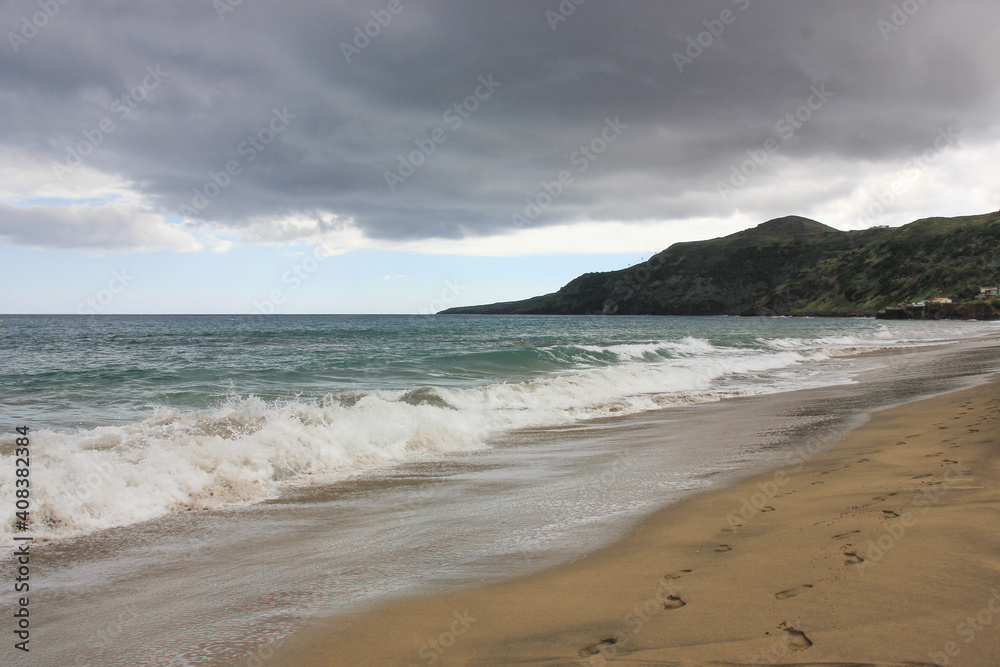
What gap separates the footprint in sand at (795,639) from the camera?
270 centimetres

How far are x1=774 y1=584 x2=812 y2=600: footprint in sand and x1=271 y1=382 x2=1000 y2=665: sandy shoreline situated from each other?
0.05 ft

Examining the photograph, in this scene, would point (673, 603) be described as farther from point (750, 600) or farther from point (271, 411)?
point (271, 411)

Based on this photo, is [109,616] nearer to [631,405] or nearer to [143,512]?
[143,512]

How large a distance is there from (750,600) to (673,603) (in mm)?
435

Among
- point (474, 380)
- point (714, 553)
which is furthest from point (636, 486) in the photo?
point (474, 380)

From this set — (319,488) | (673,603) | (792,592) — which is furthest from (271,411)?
(792,592)

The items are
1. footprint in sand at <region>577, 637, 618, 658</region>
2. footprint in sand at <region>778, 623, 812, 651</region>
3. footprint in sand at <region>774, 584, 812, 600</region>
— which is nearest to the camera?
footprint in sand at <region>778, 623, 812, 651</region>

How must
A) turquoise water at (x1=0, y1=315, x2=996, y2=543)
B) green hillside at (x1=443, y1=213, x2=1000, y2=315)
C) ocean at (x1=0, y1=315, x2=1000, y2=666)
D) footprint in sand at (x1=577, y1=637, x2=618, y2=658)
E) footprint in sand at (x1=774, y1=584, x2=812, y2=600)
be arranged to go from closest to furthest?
1. footprint in sand at (x1=577, y1=637, x2=618, y2=658)
2. footprint in sand at (x1=774, y1=584, x2=812, y2=600)
3. ocean at (x1=0, y1=315, x2=1000, y2=666)
4. turquoise water at (x1=0, y1=315, x2=996, y2=543)
5. green hillside at (x1=443, y1=213, x2=1000, y2=315)

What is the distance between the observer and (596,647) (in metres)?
2.95

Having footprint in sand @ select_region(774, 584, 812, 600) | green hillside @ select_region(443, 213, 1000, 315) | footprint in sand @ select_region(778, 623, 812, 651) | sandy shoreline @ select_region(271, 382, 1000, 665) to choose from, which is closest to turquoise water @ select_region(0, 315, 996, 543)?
sandy shoreline @ select_region(271, 382, 1000, 665)

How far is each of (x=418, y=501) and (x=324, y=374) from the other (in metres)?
15.5

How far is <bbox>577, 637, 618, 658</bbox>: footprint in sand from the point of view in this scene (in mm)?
2893

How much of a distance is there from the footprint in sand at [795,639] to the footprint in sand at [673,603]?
572 millimetres

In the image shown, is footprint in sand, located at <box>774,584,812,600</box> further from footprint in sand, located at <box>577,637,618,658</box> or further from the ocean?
the ocean
